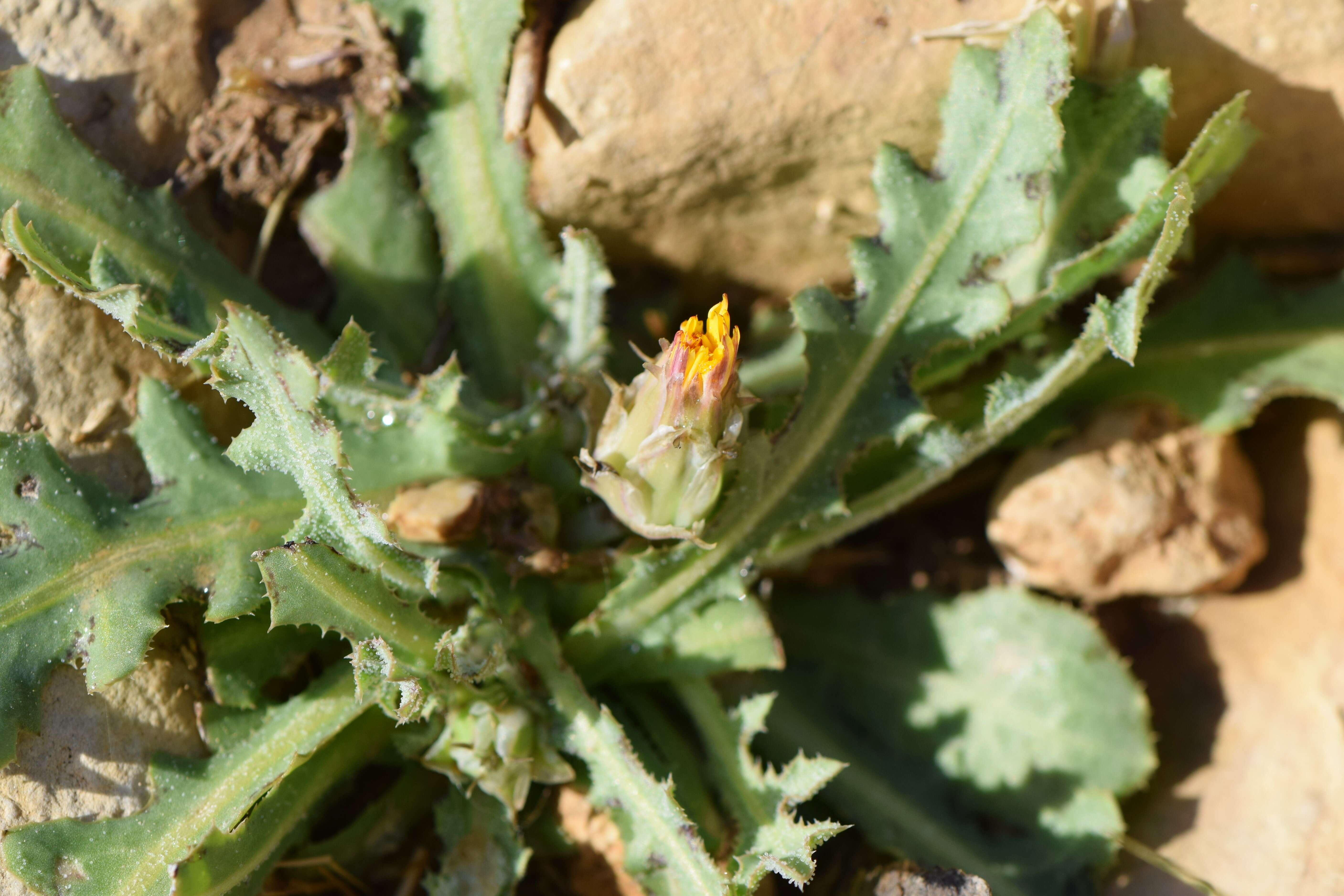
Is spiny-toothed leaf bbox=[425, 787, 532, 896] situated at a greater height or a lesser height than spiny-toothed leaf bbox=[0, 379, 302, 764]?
lesser

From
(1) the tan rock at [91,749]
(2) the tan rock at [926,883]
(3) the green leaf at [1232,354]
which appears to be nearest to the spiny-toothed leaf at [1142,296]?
(3) the green leaf at [1232,354]

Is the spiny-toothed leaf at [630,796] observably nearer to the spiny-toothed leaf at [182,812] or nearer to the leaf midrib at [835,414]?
the leaf midrib at [835,414]

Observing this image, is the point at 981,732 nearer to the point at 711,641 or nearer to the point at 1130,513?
the point at 1130,513

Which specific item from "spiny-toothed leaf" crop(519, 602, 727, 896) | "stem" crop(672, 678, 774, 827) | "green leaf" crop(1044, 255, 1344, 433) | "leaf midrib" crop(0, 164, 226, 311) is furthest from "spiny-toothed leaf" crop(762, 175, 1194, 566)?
A: "leaf midrib" crop(0, 164, 226, 311)

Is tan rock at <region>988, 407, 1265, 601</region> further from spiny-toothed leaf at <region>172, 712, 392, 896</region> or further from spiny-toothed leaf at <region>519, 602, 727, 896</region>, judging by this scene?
spiny-toothed leaf at <region>172, 712, 392, 896</region>

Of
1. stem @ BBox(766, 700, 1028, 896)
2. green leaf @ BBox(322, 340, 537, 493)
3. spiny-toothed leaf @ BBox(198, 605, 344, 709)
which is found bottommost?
stem @ BBox(766, 700, 1028, 896)

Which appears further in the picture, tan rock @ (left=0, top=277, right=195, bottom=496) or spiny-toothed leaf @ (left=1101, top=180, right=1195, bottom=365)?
tan rock @ (left=0, top=277, right=195, bottom=496)
